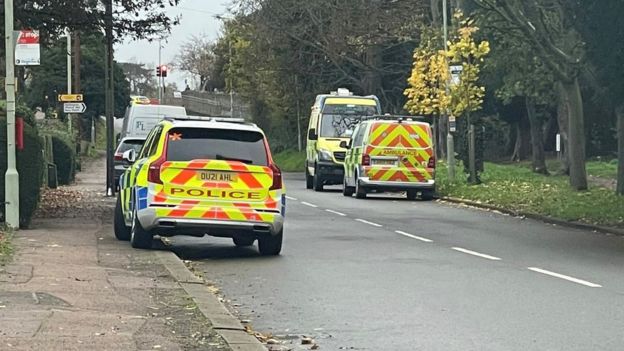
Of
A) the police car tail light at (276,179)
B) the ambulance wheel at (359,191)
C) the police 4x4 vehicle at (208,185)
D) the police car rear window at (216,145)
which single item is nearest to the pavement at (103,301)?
the police 4x4 vehicle at (208,185)

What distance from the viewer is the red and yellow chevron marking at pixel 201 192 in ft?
47.7

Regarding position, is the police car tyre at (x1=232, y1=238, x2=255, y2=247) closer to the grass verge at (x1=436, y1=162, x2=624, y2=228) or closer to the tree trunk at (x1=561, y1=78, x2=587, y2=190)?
the grass verge at (x1=436, y1=162, x2=624, y2=228)

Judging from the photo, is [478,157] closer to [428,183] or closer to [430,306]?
[428,183]

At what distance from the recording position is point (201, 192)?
14578 mm

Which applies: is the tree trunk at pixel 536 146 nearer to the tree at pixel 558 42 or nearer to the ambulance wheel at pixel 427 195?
the ambulance wheel at pixel 427 195

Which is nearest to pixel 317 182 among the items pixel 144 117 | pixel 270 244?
pixel 144 117

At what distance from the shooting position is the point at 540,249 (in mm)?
16516

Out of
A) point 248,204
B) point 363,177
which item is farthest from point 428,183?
point 248,204

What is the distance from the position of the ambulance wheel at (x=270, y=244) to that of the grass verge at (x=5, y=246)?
3317mm

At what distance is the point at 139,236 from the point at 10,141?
2641mm

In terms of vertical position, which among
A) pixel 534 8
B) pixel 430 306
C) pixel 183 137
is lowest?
pixel 430 306

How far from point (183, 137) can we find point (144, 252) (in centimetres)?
160

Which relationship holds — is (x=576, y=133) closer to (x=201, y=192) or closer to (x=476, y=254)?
(x=476, y=254)

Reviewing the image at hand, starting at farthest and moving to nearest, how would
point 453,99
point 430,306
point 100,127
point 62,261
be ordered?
point 100,127 < point 453,99 < point 62,261 < point 430,306
